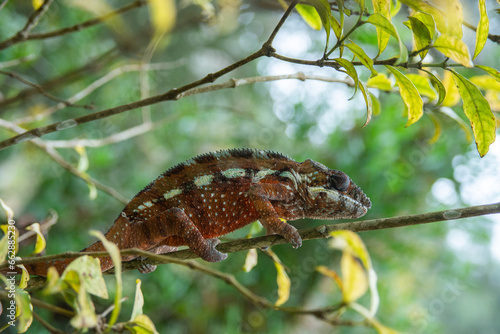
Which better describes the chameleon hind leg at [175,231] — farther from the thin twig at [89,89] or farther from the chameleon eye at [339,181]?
the thin twig at [89,89]

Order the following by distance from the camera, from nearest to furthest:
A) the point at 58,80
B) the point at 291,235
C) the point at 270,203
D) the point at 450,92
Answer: the point at 291,235 → the point at 270,203 → the point at 450,92 → the point at 58,80

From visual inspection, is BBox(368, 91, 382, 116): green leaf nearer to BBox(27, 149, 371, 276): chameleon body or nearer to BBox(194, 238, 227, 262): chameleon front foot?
BBox(27, 149, 371, 276): chameleon body

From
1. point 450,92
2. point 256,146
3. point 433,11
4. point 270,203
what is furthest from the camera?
point 256,146

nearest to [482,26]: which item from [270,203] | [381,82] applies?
[381,82]

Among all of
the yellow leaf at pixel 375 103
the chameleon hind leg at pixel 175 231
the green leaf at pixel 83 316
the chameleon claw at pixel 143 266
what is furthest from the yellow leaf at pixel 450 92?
the green leaf at pixel 83 316

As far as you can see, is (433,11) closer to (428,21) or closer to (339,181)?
(428,21)

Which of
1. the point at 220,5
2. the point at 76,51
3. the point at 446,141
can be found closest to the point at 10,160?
the point at 76,51

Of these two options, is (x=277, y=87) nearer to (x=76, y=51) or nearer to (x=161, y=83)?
(x=161, y=83)

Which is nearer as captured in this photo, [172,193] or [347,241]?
[347,241]
